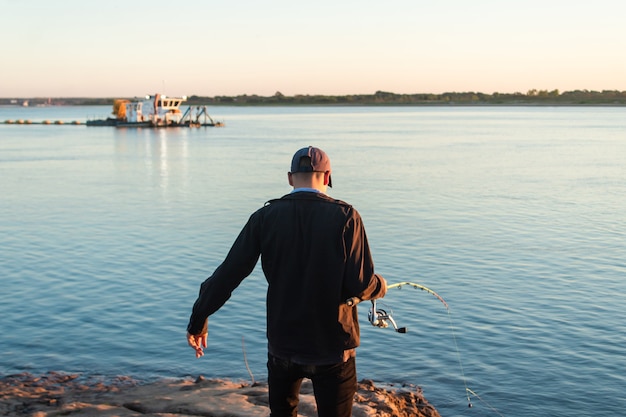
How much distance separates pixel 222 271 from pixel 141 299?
9526mm

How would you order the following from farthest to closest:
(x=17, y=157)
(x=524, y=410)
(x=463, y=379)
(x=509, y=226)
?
(x=17, y=157) → (x=509, y=226) → (x=463, y=379) → (x=524, y=410)

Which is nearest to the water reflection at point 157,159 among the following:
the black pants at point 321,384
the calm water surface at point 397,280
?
the calm water surface at point 397,280

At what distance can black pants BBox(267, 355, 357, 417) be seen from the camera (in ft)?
15.9

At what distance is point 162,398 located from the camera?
810 centimetres

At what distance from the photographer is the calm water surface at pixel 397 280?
1040 cm

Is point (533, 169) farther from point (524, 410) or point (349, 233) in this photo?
point (349, 233)

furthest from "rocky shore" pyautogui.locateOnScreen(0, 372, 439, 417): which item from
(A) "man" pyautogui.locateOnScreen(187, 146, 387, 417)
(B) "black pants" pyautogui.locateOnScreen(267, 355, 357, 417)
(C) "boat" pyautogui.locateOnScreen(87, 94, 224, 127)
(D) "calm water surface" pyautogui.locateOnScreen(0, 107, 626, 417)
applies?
(C) "boat" pyautogui.locateOnScreen(87, 94, 224, 127)

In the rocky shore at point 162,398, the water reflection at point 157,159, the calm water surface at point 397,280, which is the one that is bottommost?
the water reflection at point 157,159

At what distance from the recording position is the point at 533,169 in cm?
4044

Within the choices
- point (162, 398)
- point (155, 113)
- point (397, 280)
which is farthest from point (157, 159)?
point (155, 113)

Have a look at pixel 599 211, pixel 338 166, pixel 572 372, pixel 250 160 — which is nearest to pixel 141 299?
pixel 572 372

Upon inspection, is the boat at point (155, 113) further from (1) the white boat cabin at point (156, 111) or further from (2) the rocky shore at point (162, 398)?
(2) the rocky shore at point (162, 398)

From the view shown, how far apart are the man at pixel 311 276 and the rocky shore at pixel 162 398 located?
8.09ft

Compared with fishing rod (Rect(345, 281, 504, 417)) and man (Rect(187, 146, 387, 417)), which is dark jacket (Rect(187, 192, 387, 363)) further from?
fishing rod (Rect(345, 281, 504, 417))
